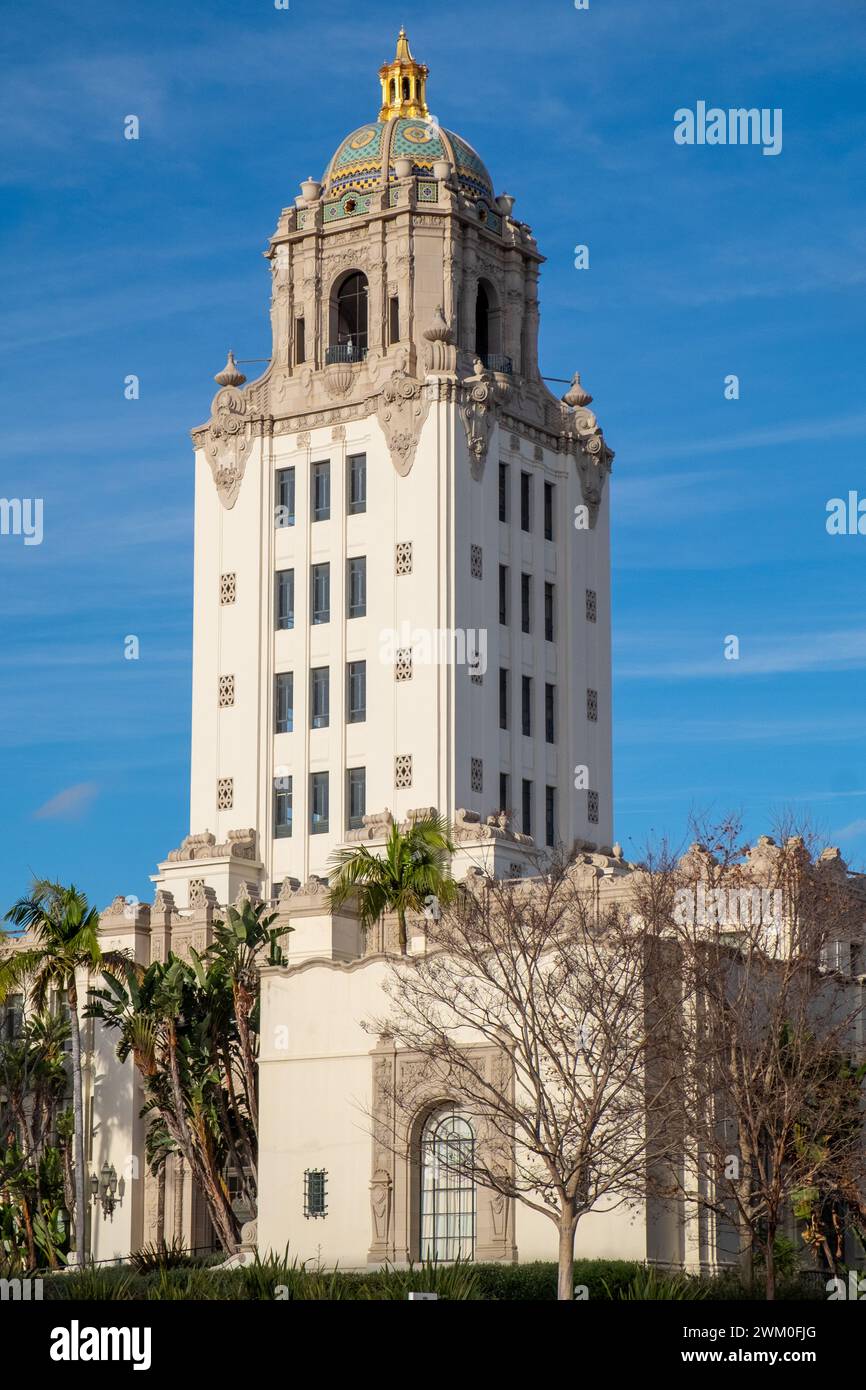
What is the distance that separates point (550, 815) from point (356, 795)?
22.1ft

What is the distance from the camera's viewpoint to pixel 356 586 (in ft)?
263

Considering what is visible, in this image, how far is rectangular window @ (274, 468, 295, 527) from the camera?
8200 cm

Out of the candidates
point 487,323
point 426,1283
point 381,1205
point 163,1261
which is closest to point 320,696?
point 487,323

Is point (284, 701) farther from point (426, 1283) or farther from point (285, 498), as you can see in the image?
point (426, 1283)

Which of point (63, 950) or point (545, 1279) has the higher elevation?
Result: point (63, 950)

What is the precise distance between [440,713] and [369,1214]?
25.2m

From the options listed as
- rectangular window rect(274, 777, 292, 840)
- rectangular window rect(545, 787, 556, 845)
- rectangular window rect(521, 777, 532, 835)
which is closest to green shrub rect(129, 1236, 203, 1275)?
rectangular window rect(274, 777, 292, 840)

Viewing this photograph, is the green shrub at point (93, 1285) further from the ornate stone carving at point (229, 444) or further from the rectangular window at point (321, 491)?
the ornate stone carving at point (229, 444)

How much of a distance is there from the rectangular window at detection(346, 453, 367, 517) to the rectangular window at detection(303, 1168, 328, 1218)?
96.8ft

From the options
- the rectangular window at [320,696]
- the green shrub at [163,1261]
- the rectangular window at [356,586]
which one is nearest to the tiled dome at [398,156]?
the rectangular window at [356,586]

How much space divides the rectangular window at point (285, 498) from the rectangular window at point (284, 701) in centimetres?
507

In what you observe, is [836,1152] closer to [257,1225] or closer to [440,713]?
[257,1225]

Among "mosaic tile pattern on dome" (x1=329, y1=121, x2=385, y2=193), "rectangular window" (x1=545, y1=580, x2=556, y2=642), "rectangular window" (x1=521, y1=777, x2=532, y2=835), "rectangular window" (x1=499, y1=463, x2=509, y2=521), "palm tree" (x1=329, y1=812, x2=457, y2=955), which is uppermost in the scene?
"mosaic tile pattern on dome" (x1=329, y1=121, x2=385, y2=193)

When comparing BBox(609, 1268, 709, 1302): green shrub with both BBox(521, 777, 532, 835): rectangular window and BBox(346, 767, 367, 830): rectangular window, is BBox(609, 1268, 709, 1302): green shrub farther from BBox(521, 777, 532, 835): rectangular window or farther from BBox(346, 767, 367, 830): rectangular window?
BBox(521, 777, 532, 835): rectangular window
